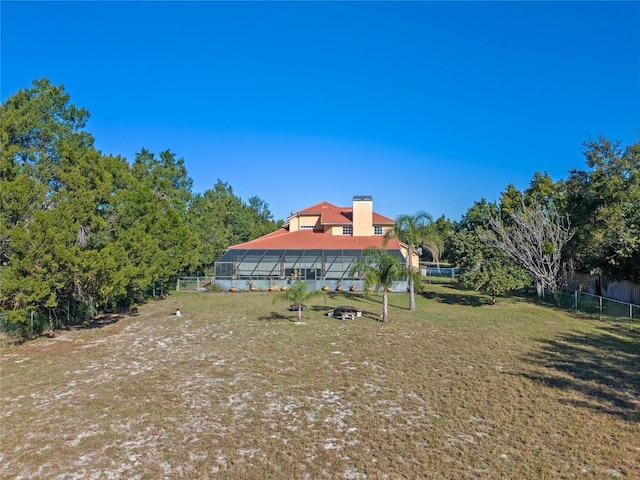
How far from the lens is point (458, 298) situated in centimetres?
3312

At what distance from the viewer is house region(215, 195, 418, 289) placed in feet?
128

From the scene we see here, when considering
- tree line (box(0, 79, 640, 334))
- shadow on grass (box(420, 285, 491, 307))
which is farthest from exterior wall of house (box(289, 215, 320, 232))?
shadow on grass (box(420, 285, 491, 307))

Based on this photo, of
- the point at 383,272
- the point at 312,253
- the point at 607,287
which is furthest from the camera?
the point at 312,253

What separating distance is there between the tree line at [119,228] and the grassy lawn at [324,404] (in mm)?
3387

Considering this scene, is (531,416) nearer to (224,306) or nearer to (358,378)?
(358,378)

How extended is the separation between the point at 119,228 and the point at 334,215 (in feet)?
98.8

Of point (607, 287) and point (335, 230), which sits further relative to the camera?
point (335, 230)

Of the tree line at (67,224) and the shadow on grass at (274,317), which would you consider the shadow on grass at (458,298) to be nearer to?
the shadow on grass at (274,317)

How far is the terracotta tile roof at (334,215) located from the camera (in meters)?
47.9

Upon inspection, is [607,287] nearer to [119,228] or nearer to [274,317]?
[274,317]

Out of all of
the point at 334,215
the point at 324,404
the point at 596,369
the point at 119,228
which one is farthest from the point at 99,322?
the point at 334,215

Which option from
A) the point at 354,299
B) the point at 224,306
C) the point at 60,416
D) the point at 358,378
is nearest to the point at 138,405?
the point at 60,416

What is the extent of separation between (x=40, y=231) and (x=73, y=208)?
8.72ft

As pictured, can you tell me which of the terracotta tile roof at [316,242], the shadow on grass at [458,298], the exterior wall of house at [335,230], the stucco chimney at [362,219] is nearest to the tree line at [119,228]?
the shadow on grass at [458,298]
